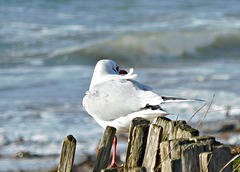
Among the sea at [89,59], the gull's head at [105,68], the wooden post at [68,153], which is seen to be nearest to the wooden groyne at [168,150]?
the wooden post at [68,153]

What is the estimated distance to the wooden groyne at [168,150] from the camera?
2299mm

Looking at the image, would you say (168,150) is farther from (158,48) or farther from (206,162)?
(158,48)

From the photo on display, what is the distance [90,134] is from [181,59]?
7505 mm

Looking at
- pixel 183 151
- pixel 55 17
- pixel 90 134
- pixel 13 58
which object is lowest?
pixel 183 151

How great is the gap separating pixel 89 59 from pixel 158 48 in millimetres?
2342

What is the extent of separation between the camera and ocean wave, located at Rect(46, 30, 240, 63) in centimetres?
1405

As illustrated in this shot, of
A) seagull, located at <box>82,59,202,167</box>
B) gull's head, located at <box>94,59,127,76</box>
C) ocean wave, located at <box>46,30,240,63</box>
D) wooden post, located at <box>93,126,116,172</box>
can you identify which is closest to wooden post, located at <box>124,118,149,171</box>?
wooden post, located at <box>93,126,116,172</box>

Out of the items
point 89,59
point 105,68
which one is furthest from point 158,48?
point 105,68

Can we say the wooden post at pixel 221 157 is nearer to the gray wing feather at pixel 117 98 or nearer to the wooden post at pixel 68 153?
the wooden post at pixel 68 153

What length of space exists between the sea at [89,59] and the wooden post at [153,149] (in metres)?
0.63

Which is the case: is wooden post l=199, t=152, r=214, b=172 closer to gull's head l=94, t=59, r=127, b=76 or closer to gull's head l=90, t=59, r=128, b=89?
gull's head l=90, t=59, r=128, b=89

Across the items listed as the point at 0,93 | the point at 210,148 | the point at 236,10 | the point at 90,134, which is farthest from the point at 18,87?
the point at 236,10

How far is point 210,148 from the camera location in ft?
7.65

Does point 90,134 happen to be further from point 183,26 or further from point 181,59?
point 183,26
